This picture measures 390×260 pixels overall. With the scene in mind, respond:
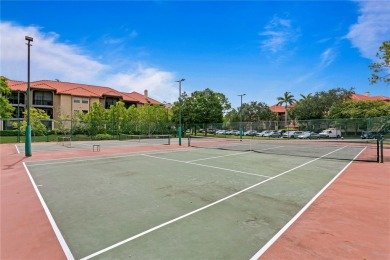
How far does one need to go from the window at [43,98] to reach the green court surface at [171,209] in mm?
45550

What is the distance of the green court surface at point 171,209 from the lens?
4.23m

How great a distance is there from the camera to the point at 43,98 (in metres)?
49.0

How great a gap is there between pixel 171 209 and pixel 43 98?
53875mm

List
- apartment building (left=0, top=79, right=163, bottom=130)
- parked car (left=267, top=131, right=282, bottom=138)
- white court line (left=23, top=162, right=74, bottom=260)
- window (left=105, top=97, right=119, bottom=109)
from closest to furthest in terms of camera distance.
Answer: white court line (left=23, top=162, right=74, bottom=260), apartment building (left=0, top=79, right=163, bottom=130), parked car (left=267, top=131, right=282, bottom=138), window (left=105, top=97, right=119, bottom=109)

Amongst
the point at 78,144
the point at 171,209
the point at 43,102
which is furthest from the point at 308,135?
the point at 43,102

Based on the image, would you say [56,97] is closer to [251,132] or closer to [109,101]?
[109,101]

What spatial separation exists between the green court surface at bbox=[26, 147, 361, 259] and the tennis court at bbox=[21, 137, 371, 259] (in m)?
0.02

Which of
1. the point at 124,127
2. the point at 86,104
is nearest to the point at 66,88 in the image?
the point at 86,104

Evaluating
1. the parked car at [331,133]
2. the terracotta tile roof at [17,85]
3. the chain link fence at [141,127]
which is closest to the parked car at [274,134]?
the chain link fence at [141,127]

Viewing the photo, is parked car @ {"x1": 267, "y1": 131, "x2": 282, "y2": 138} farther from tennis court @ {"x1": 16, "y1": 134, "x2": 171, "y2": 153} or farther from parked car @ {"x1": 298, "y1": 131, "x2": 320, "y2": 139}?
tennis court @ {"x1": 16, "y1": 134, "x2": 171, "y2": 153}

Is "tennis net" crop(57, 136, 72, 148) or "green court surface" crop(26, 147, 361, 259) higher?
"tennis net" crop(57, 136, 72, 148)

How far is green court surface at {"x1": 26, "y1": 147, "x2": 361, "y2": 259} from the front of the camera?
423cm

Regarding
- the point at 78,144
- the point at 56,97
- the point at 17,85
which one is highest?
the point at 17,85

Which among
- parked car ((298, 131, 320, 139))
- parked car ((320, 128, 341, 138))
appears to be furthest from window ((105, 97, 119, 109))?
parked car ((320, 128, 341, 138))
